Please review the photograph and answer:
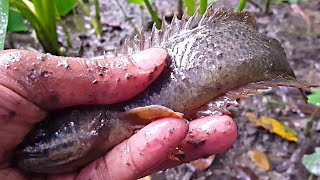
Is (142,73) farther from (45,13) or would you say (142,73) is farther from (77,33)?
(77,33)

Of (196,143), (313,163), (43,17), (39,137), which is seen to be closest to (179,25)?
(196,143)

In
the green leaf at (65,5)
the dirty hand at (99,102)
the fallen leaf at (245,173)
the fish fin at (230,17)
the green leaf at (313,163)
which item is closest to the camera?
the dirty hand at (99,102)

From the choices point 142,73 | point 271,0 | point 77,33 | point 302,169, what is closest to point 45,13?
point 77,33

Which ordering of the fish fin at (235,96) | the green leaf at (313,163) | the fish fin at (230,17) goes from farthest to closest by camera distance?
the green leaf at (313,163), the fish fin at (230,17), the fish fin at (235,96)

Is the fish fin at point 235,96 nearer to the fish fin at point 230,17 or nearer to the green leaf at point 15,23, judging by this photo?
the fish fin at point 230,17

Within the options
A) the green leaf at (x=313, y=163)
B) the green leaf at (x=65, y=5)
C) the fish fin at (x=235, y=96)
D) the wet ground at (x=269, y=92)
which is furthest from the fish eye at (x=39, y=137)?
the green leaf at (x=65, y=5)

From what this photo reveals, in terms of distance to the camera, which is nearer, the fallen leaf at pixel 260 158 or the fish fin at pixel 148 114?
the fish fin at pixel 148 114

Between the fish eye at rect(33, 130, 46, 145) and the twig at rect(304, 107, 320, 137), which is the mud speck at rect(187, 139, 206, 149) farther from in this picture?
the twig at rect(304, 107, 320, 137)
